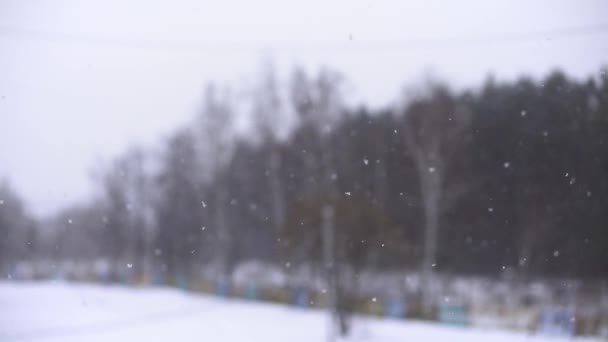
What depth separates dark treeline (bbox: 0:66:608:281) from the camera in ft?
45.6

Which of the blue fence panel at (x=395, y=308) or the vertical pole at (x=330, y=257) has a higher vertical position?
the vertical pole at (x=330, y=257)

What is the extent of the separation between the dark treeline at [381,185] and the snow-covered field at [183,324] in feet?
5.73

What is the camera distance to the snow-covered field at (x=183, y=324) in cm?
1047

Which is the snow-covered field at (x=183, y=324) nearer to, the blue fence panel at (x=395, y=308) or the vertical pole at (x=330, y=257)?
the vertical pole at (x=330, y=257)

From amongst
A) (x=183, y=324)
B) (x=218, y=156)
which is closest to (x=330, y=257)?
(x=183, y=324)

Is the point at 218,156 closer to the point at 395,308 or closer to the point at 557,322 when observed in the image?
the point at 395,308

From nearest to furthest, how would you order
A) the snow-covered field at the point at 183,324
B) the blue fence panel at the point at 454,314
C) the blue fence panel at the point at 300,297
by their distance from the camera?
the snow-covered field at the point at 183,324, the blue fence panel at the point at 454,314, the blue fence panel at the point at 300,297

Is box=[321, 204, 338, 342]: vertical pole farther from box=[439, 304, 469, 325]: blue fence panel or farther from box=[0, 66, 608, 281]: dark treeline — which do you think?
box=[439, 304, 469, 325]: blue fence panel

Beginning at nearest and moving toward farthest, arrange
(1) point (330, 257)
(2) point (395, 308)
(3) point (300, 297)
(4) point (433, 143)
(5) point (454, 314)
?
(1) point (330, 257), (5) point (454, 314), (2) point (395, 308), (3) point (300, 297), (4) point (433, 143)

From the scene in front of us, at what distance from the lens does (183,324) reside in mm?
12898

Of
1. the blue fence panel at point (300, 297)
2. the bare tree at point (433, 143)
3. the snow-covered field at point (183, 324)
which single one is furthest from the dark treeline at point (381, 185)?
the snow-covered field at point (183, 324)

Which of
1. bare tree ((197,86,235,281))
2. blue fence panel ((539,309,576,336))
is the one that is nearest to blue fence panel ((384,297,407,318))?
blue fence panel ((539,309,576,336))

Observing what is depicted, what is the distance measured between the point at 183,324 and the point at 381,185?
359 inches

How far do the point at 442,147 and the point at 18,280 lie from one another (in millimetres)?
18334
